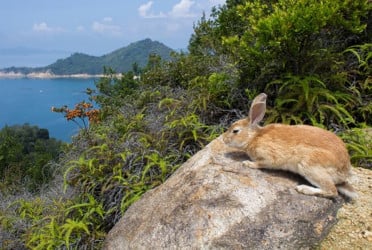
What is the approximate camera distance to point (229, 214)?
11.8 ft

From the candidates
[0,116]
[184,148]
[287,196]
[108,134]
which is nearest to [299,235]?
[287,196]

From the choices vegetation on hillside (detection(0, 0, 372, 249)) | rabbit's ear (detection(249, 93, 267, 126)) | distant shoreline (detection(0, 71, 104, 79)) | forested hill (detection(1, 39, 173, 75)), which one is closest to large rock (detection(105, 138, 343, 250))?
rabbit's ear (detection(249, 93, 267, 126))

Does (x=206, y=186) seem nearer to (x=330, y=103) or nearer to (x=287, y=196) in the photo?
(x=287, y=196)

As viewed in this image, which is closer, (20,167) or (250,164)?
(250,164)

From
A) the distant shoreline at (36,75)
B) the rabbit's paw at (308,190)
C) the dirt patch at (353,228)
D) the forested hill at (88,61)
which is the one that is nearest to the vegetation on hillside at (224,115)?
the dirt patch at (353,228)

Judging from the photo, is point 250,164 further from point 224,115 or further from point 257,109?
point 224,115

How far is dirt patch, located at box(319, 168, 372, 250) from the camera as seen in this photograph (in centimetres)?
357

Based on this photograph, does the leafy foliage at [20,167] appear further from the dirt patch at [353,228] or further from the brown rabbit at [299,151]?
the dirt patch at [353,228]

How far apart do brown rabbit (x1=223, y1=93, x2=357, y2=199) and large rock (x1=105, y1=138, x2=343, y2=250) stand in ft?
0.39

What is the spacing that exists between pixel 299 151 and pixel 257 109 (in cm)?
60

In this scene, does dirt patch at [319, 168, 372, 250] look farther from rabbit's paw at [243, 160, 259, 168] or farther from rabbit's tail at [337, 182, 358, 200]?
rabbit's paw at [243, 160, 259, 168]

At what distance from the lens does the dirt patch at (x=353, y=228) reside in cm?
357

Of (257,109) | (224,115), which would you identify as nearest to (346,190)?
(257,109)

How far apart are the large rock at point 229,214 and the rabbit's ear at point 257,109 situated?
46cm
